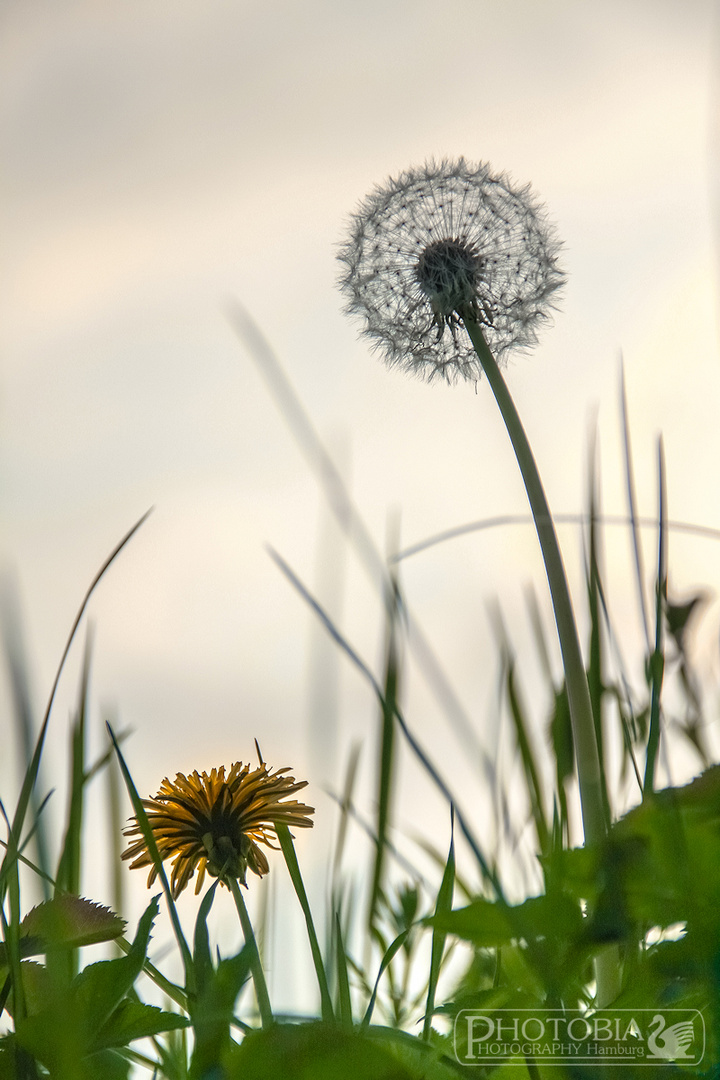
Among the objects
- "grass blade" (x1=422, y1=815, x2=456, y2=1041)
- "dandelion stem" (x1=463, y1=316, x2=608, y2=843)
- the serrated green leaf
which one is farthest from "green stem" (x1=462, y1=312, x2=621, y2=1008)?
the serrated green leaf

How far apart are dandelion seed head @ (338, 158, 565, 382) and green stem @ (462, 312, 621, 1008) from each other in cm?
37

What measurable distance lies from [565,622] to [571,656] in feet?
0.19

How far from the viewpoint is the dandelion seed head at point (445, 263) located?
5.87ft

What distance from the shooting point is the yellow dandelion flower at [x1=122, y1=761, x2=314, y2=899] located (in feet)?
3.21

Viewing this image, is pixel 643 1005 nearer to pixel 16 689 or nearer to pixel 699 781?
→ pixel 699 781

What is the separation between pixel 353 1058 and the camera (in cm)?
45

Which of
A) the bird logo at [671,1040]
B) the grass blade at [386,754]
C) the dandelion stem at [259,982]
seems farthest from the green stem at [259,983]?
the bird logo at [671,1040]

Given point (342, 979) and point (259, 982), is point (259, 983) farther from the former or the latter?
point (342, 979)

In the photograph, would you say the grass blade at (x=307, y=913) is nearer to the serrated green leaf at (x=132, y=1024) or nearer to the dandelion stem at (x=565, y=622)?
the serrated green leaf at (x=132, y=1024)

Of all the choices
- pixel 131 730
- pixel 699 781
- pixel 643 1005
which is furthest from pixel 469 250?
pixel 643 1005

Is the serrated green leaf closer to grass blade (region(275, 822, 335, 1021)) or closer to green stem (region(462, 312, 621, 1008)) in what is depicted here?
grass blade (region(275, 822, 335, 1021))

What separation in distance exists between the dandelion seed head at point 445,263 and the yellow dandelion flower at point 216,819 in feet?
3.53

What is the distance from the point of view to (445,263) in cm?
176

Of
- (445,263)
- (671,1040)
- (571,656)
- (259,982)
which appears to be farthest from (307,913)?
(445,263)
